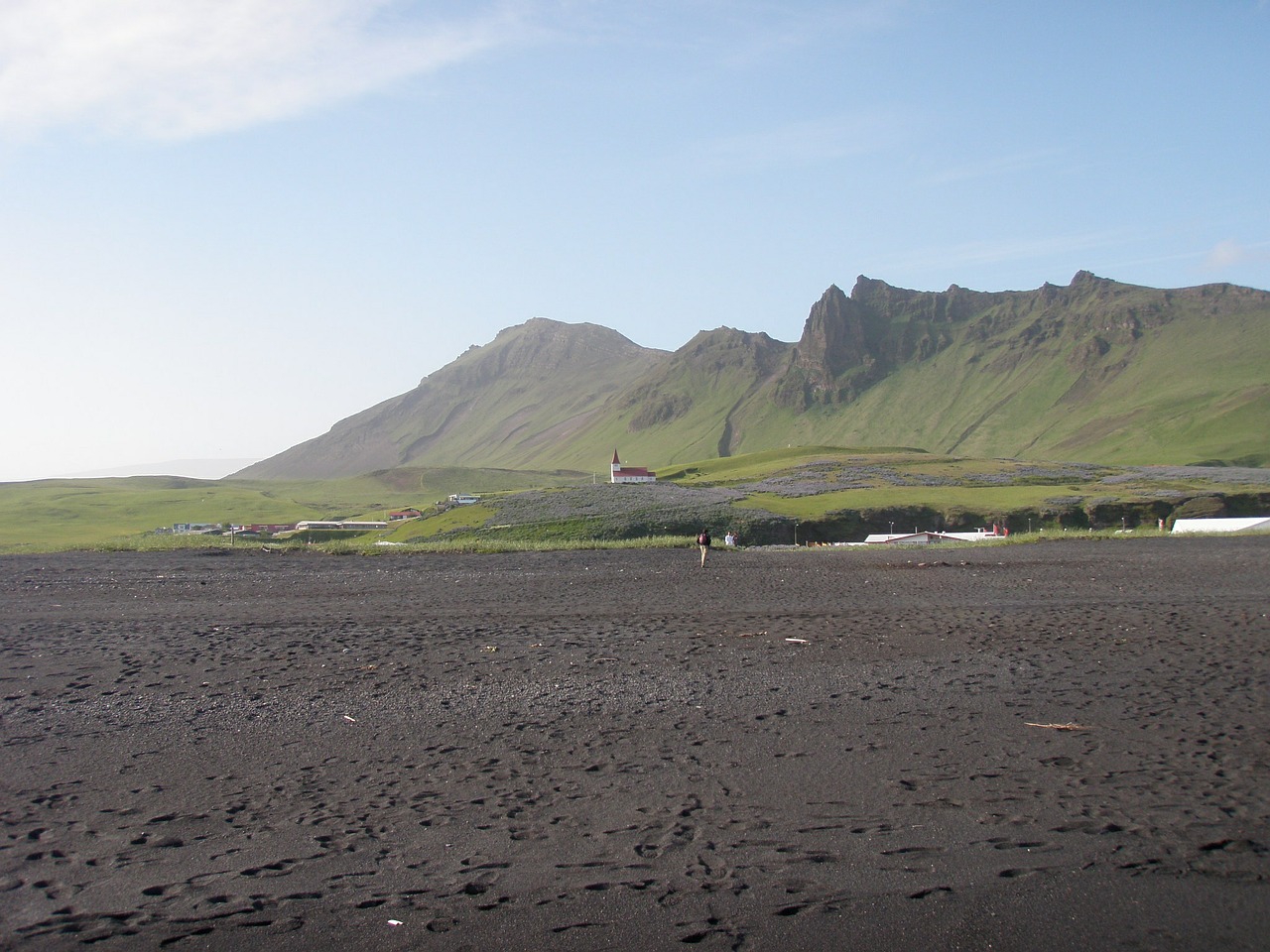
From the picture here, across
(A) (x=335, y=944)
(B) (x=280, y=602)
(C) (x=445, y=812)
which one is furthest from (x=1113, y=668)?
(B) (x=280, y=602)

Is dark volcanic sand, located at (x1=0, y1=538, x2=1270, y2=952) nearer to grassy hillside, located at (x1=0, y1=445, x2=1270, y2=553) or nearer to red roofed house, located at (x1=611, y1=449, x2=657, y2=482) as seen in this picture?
grassy hillside, located at (x1=0, y1=445, x2=1270, y2=553)

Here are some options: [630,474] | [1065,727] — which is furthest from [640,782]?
[630,474]

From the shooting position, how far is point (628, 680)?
417 inches

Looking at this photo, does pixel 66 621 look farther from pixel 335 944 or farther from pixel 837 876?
pixel 837 876

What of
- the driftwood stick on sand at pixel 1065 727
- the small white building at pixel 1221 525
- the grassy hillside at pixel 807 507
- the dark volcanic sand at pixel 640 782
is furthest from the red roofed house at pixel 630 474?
the driftwood stick on sand at pixel 1065 727

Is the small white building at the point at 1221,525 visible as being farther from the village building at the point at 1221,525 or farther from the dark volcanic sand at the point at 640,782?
the dark volcanic sand at the point at 640,782

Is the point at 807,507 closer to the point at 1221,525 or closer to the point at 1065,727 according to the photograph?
the point at 1221,525

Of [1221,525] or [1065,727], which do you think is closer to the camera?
[1065,727]

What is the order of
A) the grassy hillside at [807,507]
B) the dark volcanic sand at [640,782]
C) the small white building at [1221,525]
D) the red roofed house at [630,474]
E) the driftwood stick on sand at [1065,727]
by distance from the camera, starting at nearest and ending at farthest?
the dark volcanic sand at [640,782]
the driftwood stick on sand at [1065,727]
the small white building at [1221,525]
the grassy hillside at [807,507]
the red roofed house at [630,474]

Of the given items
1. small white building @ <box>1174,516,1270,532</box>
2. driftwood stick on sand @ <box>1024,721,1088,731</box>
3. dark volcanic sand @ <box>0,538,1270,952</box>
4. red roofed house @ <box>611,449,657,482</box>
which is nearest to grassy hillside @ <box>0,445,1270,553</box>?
small white building @ <box>1174,516,1270,532</box>

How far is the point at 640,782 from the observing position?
282 inches

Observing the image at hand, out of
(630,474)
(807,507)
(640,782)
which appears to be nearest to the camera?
(640,782)

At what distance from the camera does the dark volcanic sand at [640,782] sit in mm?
5148

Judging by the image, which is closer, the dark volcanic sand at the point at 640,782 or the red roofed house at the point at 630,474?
the dark volcanic sand at the point at 640,782
